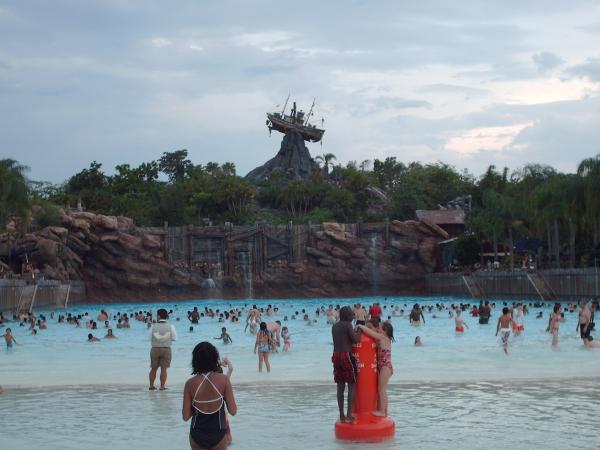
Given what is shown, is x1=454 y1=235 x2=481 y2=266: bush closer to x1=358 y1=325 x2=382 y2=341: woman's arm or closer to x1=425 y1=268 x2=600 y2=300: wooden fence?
x1=425 y1=268 x2=600 y2=300: wooden fence

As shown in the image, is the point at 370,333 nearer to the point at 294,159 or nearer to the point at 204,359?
the point at 204,359

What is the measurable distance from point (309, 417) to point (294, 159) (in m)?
110

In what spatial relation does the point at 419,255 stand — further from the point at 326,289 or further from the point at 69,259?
the point at 69,259

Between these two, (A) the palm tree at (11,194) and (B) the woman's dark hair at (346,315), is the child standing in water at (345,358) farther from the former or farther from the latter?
(A) the palm tree at (11,194)

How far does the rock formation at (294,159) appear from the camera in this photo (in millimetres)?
123625

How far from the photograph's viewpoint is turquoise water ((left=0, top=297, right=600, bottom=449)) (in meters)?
12.5

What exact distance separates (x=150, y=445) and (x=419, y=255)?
78706 millimetres

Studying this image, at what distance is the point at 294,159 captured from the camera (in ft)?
406

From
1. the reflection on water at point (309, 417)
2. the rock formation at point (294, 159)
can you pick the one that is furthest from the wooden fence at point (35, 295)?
the rock formation at point (294, 159)

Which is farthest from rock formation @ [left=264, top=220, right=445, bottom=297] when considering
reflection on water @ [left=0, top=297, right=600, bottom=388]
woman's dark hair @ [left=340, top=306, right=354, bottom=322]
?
woman's dark hair @ [left=340, top=306, right=354, bottom=322]

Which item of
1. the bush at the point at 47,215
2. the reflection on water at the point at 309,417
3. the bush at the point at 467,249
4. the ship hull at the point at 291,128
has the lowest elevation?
the reflection on water at the point at 309,417

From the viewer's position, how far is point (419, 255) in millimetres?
89750

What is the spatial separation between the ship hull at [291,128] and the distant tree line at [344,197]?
3.61 m

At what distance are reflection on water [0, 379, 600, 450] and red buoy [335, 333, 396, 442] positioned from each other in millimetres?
204
